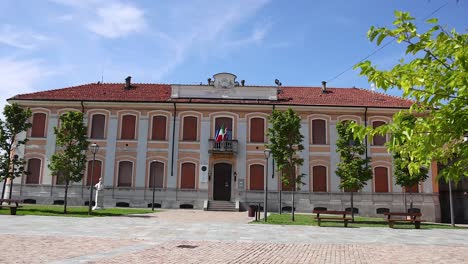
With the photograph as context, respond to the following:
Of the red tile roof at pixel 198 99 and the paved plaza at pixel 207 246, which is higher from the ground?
the red tile roof at pixel 198 99

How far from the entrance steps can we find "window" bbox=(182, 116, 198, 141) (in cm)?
505

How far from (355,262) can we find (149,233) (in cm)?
687

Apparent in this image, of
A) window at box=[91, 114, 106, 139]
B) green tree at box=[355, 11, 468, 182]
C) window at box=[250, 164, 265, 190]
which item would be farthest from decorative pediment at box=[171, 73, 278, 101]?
green tree at box=[355, 11, 468, 182]

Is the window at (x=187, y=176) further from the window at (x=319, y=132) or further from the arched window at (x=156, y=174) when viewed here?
the window at (x=319, y=132)

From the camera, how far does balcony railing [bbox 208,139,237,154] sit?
2888 centimetres

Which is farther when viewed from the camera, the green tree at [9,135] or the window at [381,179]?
the window at [381,179]

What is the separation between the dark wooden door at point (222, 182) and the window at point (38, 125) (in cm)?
1334

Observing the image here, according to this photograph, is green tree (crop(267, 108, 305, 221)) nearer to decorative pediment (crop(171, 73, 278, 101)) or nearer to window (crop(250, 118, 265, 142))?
window (crop(250, 118, 265, 142))

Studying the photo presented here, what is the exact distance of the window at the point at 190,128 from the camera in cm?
2992

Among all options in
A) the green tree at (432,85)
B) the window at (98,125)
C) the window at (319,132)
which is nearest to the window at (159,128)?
the window at (98,125)

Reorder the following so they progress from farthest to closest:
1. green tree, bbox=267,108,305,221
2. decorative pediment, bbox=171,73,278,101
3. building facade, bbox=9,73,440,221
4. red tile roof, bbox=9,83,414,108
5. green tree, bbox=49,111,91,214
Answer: decorative pediment, bbox=171,73,278,101 < red tile roof, bbox=9,83,414,108 < building facade, bbox=9,73,440,221 < green tree, bbox=49,111,91,214 < green tree, bbox=267,108,305,221

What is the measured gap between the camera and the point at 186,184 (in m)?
29.2

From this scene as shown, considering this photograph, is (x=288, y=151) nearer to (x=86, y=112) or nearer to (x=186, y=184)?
(x=186, y=184)

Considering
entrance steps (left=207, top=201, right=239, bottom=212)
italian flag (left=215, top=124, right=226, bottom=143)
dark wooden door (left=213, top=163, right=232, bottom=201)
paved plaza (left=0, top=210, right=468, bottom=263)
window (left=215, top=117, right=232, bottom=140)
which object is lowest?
paved plaza (left=0, top=210, right=468, bottom=263)
